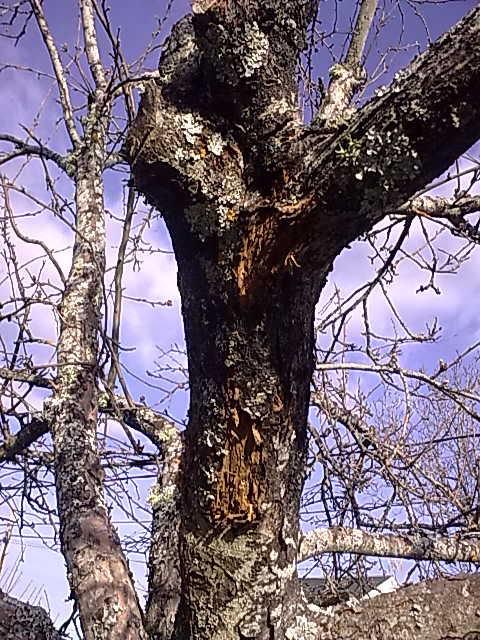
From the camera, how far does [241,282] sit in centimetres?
113

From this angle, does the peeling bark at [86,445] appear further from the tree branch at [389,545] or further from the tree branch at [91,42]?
the tree branch at [389,545]

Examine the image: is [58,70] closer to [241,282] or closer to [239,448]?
[241,282]

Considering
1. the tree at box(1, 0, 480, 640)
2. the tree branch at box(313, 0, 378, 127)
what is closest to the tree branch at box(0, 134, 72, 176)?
the tree branch at box(313, 0, 378, 127)

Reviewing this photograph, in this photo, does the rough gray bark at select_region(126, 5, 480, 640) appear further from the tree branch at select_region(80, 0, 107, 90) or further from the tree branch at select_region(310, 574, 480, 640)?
the tree branch at select_region(80, 0, 107, 90)

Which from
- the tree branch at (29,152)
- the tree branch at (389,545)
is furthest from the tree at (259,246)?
the tree branch at (29,152)

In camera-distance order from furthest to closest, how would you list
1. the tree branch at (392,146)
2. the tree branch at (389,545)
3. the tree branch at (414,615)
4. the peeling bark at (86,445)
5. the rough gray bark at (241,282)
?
the tree branch at (389,545), the peeling bark at (86,445), the tree branch at (414,615), the rough gray bark at (241,282), the tree branch at (392,146)

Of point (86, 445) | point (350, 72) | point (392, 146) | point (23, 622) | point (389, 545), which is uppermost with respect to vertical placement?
point (350, 72)

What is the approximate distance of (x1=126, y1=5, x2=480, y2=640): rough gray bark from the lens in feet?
3.67

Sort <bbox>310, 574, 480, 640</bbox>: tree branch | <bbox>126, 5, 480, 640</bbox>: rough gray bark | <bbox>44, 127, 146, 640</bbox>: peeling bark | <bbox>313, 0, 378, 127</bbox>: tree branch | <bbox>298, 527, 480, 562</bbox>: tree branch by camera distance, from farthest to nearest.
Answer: <bbox>298, 527, 480, 562</bbox>: tree branch
<bbox>313, 0, 378, 127</bbox>: tree branch
<bbox>44, 127, 146, 640</bbox>: peeling bark
<bbox>310, 574, 480, 640</bbox>: tree branch
<bbox>126, 5, 480, 640</bbox>: rough gray bark

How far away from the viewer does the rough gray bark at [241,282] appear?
1.12m

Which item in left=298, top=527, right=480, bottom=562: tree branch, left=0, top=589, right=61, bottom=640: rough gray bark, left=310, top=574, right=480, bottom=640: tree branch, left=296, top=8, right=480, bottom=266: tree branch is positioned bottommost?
left=0, top=589, right=61, bottom=640: rough gray bark

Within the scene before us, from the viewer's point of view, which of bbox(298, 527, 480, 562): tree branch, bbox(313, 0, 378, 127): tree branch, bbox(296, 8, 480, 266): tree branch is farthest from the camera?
bbox(298, 527, 480, 562): tree branch

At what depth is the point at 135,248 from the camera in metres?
2.95

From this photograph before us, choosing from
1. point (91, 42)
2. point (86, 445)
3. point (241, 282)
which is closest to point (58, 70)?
point (91, 42)
